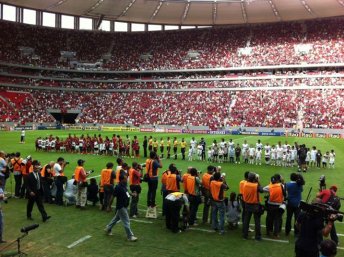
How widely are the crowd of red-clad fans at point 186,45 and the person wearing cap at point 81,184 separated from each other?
187ft

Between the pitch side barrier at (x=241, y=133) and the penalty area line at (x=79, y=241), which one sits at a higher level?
the pitch side barrier at (x=241, y=133)

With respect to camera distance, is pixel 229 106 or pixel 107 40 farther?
pixel 107 40

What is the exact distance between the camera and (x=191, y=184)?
11.1 m

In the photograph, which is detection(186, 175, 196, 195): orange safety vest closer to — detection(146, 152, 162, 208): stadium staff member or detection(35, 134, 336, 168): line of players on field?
detection(146, 152, 162, 208): stadium staff member

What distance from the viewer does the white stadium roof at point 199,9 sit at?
58.9 metres

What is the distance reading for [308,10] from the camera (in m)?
Answer: 60.9

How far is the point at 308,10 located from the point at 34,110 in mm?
51051

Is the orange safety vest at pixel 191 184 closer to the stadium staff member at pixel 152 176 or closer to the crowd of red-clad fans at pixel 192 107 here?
the stadium staff member at pixel 152 176

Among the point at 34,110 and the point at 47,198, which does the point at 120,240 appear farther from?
the point at 34,110

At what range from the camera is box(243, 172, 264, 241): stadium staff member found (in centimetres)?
983

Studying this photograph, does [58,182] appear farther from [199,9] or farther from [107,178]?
[199,9]

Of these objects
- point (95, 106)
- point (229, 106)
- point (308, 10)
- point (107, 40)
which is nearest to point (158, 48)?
point (107, 40)

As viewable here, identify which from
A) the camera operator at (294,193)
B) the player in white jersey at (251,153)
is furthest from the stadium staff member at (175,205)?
the player in white jersey at (251,153)

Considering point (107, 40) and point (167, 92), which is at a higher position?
point (107, 40)
